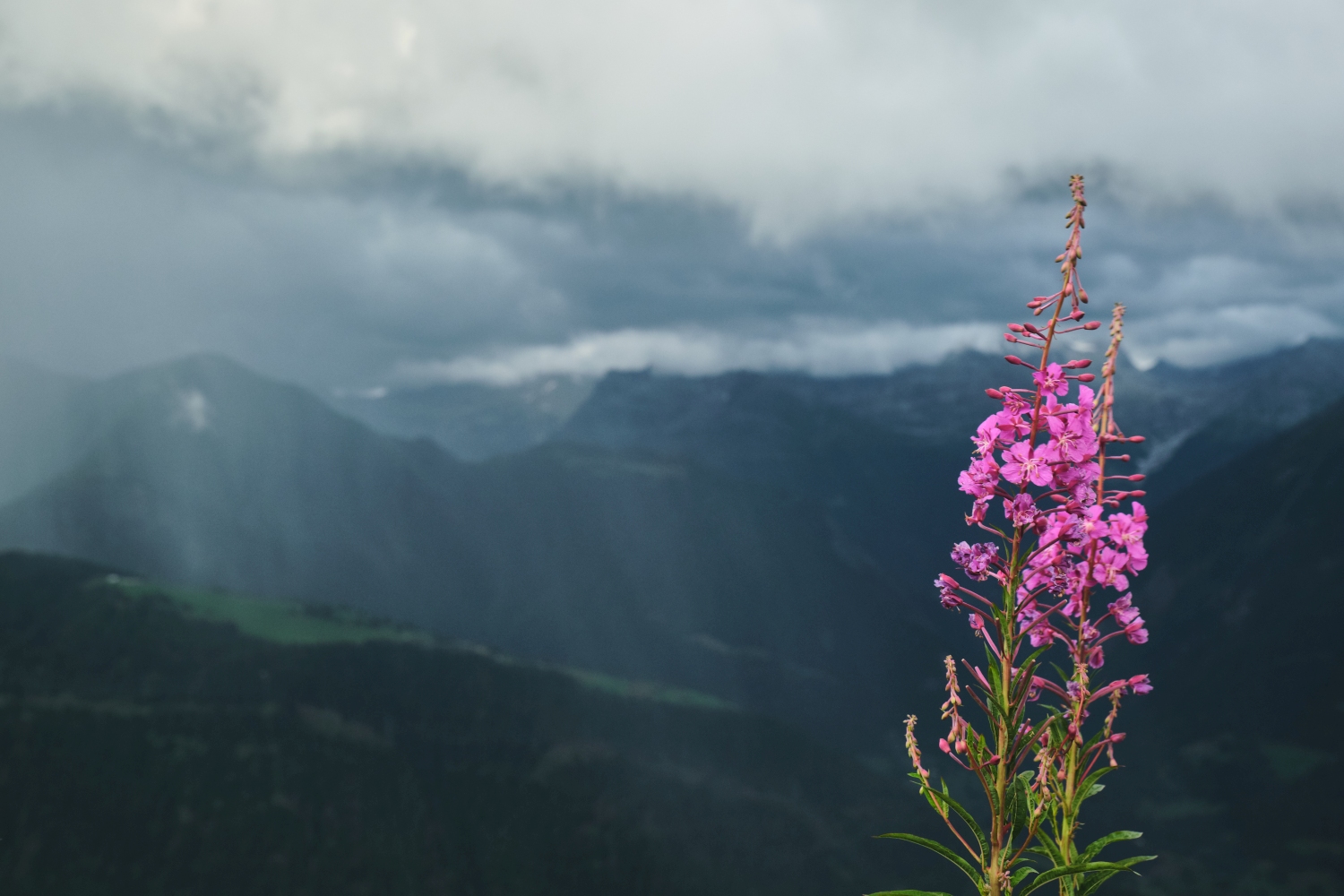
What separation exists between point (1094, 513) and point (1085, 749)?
2191 mm

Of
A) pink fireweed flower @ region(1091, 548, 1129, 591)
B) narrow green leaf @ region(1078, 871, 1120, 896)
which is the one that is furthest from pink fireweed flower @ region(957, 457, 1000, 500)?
narrow green leaf @ region(1078, 871, 1120, 896)

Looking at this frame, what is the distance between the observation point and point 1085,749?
22.2 ft

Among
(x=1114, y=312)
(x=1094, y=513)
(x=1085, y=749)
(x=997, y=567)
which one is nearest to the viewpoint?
(x=1094, y=513)

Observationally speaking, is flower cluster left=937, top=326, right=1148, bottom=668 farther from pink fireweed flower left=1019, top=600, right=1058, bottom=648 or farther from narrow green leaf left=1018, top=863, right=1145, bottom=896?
narrow green leaf left=1018, top=863, right=1145, bottom=896

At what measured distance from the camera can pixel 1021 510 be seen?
6.13 meters

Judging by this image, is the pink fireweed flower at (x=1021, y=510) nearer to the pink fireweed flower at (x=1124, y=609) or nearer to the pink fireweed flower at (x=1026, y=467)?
the pink fireweed flower at (x=1026, y=467)

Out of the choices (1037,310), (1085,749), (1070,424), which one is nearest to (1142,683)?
(1085,749)

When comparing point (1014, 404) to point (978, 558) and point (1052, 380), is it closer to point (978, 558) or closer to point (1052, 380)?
point (1052, 380)

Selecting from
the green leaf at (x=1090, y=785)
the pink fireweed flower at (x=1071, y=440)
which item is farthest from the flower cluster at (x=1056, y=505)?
the green leaf at (x=1090, y=785)

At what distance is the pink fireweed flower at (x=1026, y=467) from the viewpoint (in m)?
6.03

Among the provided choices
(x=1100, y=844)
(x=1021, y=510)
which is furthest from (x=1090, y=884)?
(x=1021, y=510)

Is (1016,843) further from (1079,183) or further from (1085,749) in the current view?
(1079,183)

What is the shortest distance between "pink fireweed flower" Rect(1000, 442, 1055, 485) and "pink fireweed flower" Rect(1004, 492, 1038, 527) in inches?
4.8

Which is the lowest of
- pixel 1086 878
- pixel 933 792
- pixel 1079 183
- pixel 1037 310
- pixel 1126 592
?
pixel 1086 878
